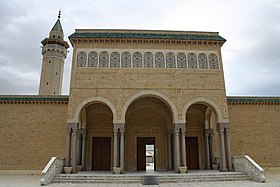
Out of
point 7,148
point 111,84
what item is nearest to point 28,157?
point 7,148

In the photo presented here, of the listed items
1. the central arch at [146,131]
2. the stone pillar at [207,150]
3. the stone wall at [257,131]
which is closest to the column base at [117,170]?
the central arch at [146,131]

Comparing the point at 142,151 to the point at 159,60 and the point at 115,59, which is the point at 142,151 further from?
the point at 115,59

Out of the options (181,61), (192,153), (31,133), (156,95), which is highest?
(181,61)

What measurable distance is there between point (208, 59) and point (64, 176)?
10076mm

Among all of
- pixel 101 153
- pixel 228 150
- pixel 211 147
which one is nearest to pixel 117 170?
pixel 101 153

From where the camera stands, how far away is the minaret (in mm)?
23156

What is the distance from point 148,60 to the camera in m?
13.9

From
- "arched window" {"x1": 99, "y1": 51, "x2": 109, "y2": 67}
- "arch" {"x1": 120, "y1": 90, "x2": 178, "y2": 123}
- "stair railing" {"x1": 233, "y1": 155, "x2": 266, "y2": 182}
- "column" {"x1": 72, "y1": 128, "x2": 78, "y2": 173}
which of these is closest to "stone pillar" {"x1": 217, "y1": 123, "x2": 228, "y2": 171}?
"stair railing" {"x1": 233, "y1": 155, "x2": 266, "y2": 182}

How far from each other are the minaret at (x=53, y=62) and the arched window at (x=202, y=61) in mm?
14950

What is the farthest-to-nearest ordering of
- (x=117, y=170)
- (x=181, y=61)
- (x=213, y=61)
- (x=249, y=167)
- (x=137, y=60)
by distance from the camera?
(x=213, y=61), (x=181, y=61), (x=137, y=60), (x=117, y=170), (x=249, y=167)

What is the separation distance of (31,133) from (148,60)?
8364mm

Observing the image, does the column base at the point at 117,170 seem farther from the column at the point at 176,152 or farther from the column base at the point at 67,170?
the column at the point at 176,152

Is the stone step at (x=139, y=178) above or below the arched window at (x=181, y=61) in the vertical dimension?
below

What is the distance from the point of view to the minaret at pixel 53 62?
76.0 feet
